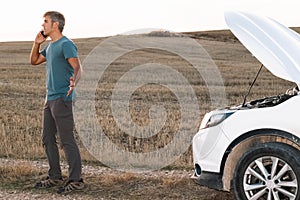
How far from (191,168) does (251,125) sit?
267 cm

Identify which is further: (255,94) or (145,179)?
(255,94)

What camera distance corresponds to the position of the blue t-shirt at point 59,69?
6039mm

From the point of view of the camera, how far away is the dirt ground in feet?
20.2

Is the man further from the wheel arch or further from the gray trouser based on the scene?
the wheel arch

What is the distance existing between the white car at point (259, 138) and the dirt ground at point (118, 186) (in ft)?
2.39

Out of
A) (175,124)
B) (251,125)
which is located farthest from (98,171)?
(175,124)

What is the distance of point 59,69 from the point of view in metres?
6.09

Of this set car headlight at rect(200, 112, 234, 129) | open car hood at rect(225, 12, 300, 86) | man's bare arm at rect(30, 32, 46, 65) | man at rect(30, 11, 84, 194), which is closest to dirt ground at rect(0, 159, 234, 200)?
man at rect(30, 11, 84, 194)

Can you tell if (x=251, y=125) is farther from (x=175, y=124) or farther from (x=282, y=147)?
(x=175, y=124)

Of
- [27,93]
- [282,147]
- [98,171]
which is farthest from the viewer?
[27,93]

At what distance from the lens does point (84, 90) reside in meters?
24.2

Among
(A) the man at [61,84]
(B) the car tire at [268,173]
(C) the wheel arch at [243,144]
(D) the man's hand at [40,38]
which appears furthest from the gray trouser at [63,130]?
(B) the car tire at [268,173]

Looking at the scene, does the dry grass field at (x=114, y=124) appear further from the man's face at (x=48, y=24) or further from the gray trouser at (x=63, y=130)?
the man's face at (x=48, y=24)

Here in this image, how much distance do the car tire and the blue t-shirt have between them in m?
2.07
